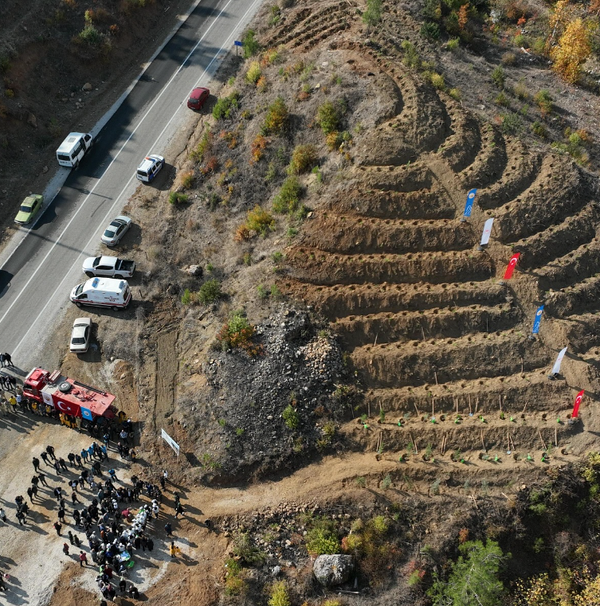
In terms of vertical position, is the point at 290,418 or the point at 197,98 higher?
the point at 197,98

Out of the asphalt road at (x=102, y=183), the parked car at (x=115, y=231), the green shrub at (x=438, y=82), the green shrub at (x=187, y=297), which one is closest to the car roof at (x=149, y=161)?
the asphalt road at (x=102, y=183)

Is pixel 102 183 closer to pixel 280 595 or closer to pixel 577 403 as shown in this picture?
pixel 280 595

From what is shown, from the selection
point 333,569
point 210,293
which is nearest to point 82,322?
point 210,293

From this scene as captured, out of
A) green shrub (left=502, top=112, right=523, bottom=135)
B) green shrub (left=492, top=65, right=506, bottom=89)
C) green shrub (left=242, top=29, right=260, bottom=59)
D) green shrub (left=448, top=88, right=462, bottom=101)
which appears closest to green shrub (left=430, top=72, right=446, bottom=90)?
green shrub (left=448, top=88, right=462, bottom=101)

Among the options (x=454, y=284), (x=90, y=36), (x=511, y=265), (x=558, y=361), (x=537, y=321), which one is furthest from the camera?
(x=90, y=36)

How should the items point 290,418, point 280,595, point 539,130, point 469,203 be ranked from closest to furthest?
point 280,595, point 290,418, point 469,203, point 539,130

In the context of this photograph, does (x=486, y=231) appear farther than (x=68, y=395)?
Yes

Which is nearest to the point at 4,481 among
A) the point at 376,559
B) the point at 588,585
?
the point at 376,559
